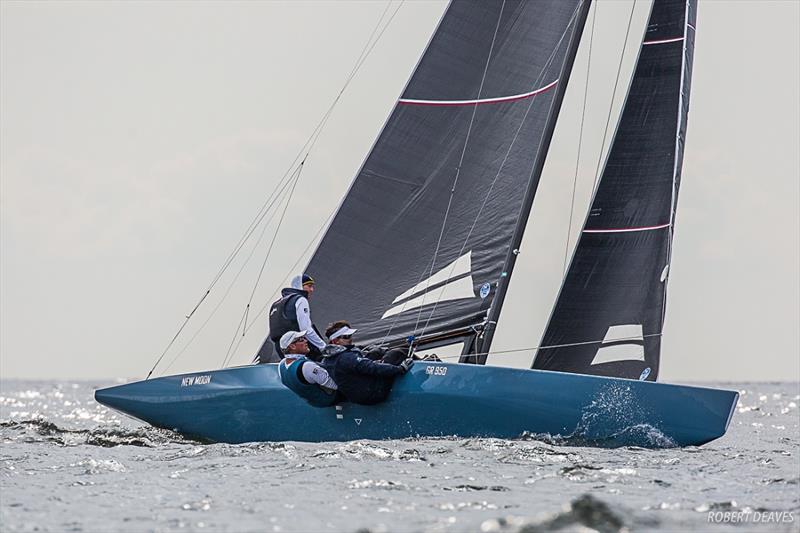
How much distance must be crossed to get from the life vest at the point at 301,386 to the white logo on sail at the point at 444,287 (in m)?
1.48

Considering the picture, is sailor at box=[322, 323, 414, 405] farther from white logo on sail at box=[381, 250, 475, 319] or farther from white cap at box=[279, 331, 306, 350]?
white logo on sail at box=[381, 250, 475, 319]

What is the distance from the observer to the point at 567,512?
611cm

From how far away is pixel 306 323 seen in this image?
10875mm

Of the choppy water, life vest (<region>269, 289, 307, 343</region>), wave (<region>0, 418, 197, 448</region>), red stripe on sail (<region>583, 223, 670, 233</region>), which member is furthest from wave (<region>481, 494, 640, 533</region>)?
red stripe on sail (<region>583, 223, 670, 233</region>)

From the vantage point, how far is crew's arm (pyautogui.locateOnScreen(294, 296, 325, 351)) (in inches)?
426

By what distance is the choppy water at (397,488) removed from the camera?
631 centimetres

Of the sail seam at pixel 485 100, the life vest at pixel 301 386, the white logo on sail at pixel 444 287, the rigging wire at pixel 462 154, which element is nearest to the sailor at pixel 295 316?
the life vest at pixel 301 386

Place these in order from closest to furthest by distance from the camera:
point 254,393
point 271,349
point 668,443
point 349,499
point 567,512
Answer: point 567,512
point 349,499
point 668,443
point 254,393
point 271,349

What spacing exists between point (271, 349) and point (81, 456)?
2.62 meters

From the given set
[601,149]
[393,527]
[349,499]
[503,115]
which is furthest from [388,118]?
[393,527]

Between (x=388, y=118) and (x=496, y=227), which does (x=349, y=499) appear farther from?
(x=388, y=118)

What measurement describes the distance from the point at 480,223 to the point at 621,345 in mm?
1755

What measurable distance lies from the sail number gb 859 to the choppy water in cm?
55

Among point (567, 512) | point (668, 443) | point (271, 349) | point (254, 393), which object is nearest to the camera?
point (567, 512)
